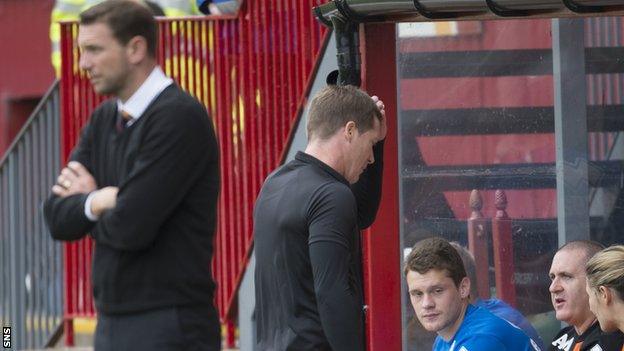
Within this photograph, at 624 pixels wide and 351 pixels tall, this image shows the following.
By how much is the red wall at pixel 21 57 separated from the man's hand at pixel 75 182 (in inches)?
507

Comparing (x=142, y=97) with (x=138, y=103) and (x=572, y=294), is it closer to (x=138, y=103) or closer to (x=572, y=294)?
(x=138, y=103)

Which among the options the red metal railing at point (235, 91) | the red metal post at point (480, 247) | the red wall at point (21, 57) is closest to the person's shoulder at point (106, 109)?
the red metal post at point (480, 247)

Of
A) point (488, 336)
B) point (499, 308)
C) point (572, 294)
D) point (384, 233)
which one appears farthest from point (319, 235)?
point (384, 233)

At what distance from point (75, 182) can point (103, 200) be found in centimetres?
14

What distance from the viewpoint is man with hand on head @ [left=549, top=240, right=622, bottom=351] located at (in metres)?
5.77

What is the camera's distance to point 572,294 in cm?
581

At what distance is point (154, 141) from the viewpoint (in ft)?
14.1

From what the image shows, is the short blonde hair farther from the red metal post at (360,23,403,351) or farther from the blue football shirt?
the red metal post at (360,23,403,351)

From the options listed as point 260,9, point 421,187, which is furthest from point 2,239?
point 421,187

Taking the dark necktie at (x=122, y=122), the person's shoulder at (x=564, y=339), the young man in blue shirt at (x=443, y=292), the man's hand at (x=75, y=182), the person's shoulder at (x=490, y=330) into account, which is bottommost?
the person's shoulder at (x=564, y=339)

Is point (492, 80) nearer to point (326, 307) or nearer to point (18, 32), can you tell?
point (326, 307)

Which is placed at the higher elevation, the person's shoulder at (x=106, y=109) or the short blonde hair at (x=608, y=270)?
the person's shoulder at (x=106, y=109)

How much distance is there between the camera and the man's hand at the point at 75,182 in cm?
439

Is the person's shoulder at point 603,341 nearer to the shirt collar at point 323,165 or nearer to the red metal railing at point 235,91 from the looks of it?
the shirt collar at point 323,165
